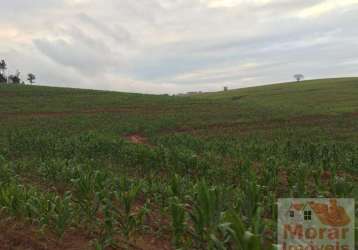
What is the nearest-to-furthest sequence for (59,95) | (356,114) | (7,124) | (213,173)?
(213,173), (7,124), (356,114), (59,95)

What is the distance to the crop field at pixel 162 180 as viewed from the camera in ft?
17.6

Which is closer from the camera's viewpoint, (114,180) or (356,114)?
(114,180)

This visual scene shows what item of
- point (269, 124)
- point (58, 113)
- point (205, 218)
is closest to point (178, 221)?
point (205, 218)

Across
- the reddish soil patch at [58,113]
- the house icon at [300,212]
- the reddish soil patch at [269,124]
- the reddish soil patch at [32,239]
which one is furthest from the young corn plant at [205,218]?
the reddish soil patch at [58,113]

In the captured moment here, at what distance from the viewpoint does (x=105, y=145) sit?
50.3 feet

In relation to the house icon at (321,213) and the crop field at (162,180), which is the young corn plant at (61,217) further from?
the house icon at (321,213)

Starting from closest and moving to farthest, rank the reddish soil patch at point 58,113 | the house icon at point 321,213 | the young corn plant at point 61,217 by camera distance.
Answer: the house icon at point 321,213 < the young corn plant at point 61,217 < the reddish soil patch at point 58,113

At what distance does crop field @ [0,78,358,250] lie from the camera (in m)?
5.38

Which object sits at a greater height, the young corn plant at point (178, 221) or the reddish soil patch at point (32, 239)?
the young corn plant at point (178, 221)

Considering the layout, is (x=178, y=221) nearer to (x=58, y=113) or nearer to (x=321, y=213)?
(x=321, y=213)

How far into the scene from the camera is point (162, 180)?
34.6 feet

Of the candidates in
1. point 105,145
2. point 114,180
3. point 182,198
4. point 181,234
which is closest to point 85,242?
point 181,234

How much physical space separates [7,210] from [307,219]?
4.17 m

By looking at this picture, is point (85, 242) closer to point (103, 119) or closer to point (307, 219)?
point (307, 219)
